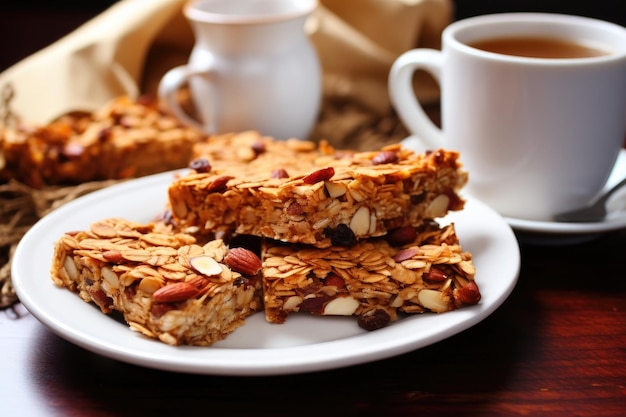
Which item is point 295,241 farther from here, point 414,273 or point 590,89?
point 590,89

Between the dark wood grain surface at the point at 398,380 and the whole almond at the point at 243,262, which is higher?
the whole almond at the point at 243,262

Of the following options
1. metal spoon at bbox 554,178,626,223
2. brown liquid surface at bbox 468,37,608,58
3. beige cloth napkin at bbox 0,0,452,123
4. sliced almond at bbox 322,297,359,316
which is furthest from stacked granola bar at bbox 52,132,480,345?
A: beige cloth napkin at bbox 0,0,452,123

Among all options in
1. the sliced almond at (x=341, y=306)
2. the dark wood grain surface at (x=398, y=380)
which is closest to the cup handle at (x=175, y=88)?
the dark wood grain surface at (x=398, y=380)

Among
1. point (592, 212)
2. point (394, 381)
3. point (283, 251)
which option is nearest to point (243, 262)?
point (283, 251)

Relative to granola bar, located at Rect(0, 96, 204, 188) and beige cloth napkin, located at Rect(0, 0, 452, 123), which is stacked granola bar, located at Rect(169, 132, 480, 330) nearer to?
granola bar, located at Rect(0, 96, 204, 188)

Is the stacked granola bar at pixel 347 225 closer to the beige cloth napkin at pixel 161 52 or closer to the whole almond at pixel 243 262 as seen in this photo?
the whole almond at pixel 243 262

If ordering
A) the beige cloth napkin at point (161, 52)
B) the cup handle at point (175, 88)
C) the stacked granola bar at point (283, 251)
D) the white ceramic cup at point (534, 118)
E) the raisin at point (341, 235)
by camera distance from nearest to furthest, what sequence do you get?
the stacked granola bar at point (283, 251), the raisin at point (341, 235), the white ceramic cup at point (534, 118), the cup handle at point (175, 88), the beige cloth napkin at point (161, 52)
